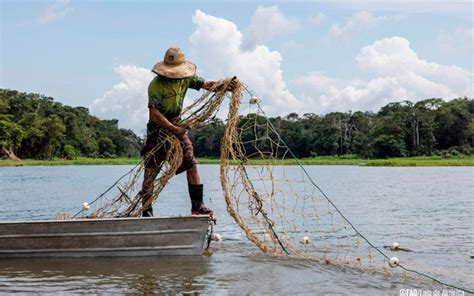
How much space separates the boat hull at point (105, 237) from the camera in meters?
8.58

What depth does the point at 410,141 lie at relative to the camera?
92.4 meters

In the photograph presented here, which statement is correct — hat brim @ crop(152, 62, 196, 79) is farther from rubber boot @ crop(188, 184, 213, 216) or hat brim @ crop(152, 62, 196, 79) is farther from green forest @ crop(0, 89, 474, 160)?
green forest @ crop(0, 89, 474, 160)

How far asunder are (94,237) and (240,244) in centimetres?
295

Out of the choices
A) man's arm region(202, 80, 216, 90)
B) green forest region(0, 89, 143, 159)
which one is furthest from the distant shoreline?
man's arm region(202, 80, 216, 90)

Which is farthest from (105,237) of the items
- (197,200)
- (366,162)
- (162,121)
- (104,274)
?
(366,162)

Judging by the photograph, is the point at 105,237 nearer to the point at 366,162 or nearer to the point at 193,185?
the point at 193,185

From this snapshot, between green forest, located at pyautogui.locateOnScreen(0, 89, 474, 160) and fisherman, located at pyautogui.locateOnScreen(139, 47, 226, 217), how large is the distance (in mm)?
66891

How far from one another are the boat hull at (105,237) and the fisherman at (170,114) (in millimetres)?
496

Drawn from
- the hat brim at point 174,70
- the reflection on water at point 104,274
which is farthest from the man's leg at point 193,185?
the hat brim at point 174,70

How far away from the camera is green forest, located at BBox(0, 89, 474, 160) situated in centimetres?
8875

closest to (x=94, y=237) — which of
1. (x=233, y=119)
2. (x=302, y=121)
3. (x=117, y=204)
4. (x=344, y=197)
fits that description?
(x=117, y=204)

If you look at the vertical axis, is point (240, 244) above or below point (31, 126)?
below

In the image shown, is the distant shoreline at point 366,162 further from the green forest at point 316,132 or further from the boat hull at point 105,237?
the boat hull at point 105,237

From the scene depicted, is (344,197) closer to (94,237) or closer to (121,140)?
(94,237)
